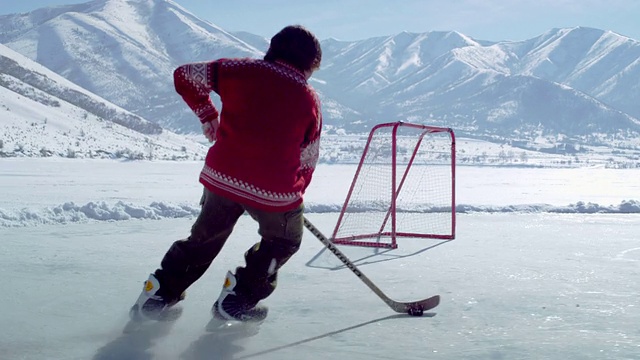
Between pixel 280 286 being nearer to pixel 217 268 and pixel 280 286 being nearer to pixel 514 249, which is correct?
pixel 217 268

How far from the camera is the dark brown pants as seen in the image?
261 centimetres

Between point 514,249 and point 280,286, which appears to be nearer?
point 280,286

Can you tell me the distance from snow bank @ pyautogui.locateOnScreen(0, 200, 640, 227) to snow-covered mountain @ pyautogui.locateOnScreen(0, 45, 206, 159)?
2185cm

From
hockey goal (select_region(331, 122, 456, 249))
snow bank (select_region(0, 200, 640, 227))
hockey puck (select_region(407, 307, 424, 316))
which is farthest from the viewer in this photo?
hockey goal (select_region(331, 122, 456, 249))

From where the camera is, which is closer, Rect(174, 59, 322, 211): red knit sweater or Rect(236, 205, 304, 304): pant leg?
Rect(174, 59, 322, 211): red knit sweater

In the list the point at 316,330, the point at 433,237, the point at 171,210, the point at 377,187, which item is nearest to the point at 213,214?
the point at 316,330

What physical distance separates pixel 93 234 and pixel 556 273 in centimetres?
397

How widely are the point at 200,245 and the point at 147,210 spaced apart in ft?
16.0

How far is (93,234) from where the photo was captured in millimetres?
5742

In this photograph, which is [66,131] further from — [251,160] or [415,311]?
[251,160]

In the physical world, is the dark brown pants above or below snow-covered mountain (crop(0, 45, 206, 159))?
below

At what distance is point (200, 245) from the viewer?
2.65 metres

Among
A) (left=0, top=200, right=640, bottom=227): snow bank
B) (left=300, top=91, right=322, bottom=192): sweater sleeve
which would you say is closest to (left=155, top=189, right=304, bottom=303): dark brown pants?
(left=300, top=91, right=322, bottom=192): sweater sleeve

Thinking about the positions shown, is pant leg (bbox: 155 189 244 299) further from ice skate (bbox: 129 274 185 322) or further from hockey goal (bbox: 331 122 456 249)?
hockey goal (bbox: 331 122 456 249)
